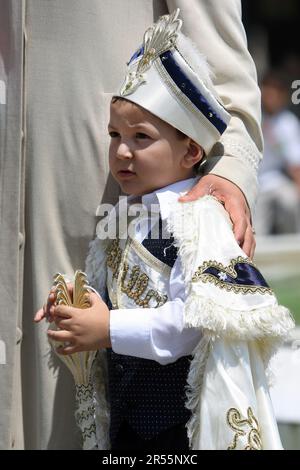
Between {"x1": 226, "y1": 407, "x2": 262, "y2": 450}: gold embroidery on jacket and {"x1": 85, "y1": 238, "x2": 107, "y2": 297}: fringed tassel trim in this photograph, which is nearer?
{"x1": 226, "y1": 407, "x2": 262, "y2": 450}: gold embroidery on jacket

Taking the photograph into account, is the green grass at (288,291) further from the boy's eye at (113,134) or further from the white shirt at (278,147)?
the boy's eye at (113,134)

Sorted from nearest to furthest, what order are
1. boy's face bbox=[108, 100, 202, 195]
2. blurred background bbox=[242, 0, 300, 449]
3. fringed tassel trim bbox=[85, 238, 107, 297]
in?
boy's face bbox=[108, 100, 202, 195]
fringed tassel trim bbox=[85, 238, 107, 297]
blurred background bbox=[242, 0, 300, 449]

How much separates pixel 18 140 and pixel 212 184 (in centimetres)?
41

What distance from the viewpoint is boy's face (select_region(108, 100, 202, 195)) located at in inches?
84.1

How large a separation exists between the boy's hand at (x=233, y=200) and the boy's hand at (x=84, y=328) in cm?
29

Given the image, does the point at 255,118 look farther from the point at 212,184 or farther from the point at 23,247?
the point at 23,247

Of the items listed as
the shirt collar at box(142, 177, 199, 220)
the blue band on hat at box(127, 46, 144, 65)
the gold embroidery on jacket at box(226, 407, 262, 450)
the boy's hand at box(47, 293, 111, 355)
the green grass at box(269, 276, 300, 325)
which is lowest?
the gold embroidery on jacket at box(226, 407, 262, 450)

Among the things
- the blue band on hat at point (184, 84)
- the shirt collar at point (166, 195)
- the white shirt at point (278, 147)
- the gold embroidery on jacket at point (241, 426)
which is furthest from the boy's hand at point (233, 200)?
the white shirt at point (278, 147)

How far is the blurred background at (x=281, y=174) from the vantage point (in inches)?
141

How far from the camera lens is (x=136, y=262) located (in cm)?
215

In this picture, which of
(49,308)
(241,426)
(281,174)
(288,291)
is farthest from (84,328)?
(281,174)

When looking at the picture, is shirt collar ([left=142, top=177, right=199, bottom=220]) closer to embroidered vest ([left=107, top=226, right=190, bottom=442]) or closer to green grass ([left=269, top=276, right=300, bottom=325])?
embroidered vest ([left=107, top=226, right=190, bottom=442])

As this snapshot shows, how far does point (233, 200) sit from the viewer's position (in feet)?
7.05

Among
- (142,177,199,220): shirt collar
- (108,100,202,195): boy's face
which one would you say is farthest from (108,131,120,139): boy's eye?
(142,177,199,220): shirt collar
